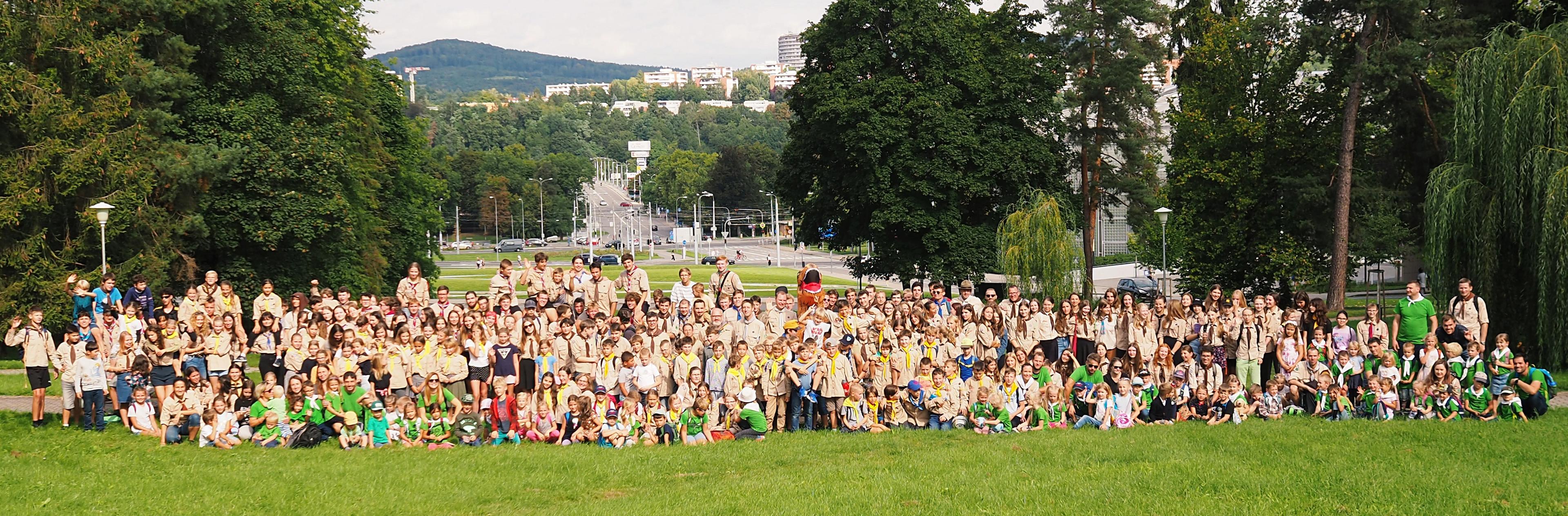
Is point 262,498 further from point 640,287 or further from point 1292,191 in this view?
point 1292,191

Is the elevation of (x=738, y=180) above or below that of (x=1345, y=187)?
above

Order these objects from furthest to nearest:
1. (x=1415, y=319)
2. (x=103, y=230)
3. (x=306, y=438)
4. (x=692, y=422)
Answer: (x=103, y=230) < (x=1415, y=319) < (x=692, y=422) < (x=306, y=438)

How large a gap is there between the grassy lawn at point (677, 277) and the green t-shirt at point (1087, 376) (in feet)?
110

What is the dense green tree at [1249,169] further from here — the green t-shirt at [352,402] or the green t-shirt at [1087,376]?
the green t-shirt at [352,402]

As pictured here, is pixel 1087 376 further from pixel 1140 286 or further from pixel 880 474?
pixel 1140 286

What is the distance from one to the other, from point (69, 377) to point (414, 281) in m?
4.77

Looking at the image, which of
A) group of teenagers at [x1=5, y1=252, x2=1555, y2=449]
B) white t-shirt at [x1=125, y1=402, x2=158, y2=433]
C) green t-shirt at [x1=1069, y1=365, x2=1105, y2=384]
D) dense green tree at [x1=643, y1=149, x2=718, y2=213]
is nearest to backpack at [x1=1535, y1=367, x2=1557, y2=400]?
group of teenagers at [x1=5, y1=252, x2=1555, y2=449]

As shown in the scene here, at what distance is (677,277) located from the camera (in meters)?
64.9

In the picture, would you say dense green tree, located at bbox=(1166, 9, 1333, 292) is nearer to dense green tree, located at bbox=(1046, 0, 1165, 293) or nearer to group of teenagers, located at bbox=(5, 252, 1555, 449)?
dense green tree, located at bbox=(1046, 0, 1165, 293)

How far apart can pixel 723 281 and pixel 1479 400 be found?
10.4 meters

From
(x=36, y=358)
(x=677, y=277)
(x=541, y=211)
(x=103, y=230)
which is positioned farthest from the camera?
(x=541, y=211)

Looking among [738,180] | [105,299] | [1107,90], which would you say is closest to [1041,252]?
[1107,90]

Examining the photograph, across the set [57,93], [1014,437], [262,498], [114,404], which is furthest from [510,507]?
[57,93]

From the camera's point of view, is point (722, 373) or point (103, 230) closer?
point (722, 373)
